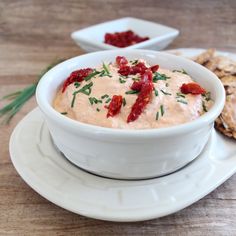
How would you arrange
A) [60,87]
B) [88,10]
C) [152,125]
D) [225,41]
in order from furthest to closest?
[88,10]
[225,41]
[60,87]
[152,125]

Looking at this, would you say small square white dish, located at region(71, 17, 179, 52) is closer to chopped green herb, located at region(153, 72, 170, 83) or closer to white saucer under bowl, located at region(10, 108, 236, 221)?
chopped green herb, located at region(153, 72, 170, 83)

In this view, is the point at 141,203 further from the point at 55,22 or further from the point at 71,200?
the point at 55,22

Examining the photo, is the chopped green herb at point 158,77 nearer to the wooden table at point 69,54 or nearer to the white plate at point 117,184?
the white plate at point 117,184

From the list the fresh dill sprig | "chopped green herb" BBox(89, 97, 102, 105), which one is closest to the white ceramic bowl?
"chopped green herb" BBox(89, 97, 102, 105)

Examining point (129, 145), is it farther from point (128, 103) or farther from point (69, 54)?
point (69, 54)

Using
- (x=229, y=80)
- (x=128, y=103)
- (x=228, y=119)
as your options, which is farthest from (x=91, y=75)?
(x=229, y=80)

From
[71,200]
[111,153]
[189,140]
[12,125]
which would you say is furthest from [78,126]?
[12,125]
